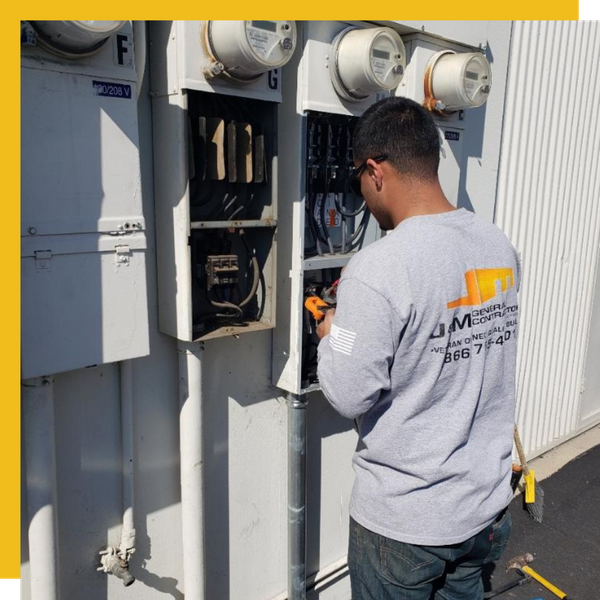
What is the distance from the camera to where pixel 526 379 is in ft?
13.8

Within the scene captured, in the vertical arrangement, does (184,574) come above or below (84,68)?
below

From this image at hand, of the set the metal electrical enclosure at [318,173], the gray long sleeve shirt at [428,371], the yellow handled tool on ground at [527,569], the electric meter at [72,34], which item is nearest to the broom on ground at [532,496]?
the yellow handled tool on ground at [527,569]

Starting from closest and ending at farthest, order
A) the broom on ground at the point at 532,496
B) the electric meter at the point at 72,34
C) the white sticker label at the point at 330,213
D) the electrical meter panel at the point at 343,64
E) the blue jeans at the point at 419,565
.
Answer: the electric meter at the point at 72,34 → the blue jeans at the point at 419,565 → the electrical meter panel at the point at 343,64 → the white sticker label at the point at 330,213 → the broom on ground at the point at 532,496

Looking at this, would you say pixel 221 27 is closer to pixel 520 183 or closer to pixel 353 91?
pixel 353 91

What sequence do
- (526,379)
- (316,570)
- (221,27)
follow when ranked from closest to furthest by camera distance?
1. (221,27)
2. (316,570)
3. (526,379)

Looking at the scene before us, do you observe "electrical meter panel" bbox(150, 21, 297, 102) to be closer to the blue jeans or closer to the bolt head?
the bolt head

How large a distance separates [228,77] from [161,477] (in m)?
1.44

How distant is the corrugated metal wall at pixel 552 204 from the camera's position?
3.58 meters

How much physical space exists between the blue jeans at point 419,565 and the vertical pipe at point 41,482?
0.93m

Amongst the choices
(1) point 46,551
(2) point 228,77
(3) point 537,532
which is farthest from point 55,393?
(3) point 537,532

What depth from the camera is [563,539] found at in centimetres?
373

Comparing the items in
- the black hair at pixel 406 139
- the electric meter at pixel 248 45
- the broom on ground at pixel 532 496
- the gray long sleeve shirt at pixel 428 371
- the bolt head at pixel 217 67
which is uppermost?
the electric meter at pixel 248 45

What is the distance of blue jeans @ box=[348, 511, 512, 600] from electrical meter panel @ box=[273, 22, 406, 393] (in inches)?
30.2

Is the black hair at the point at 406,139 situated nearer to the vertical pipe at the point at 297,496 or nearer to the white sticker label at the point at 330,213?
the white sticker label at the point at 330,213
